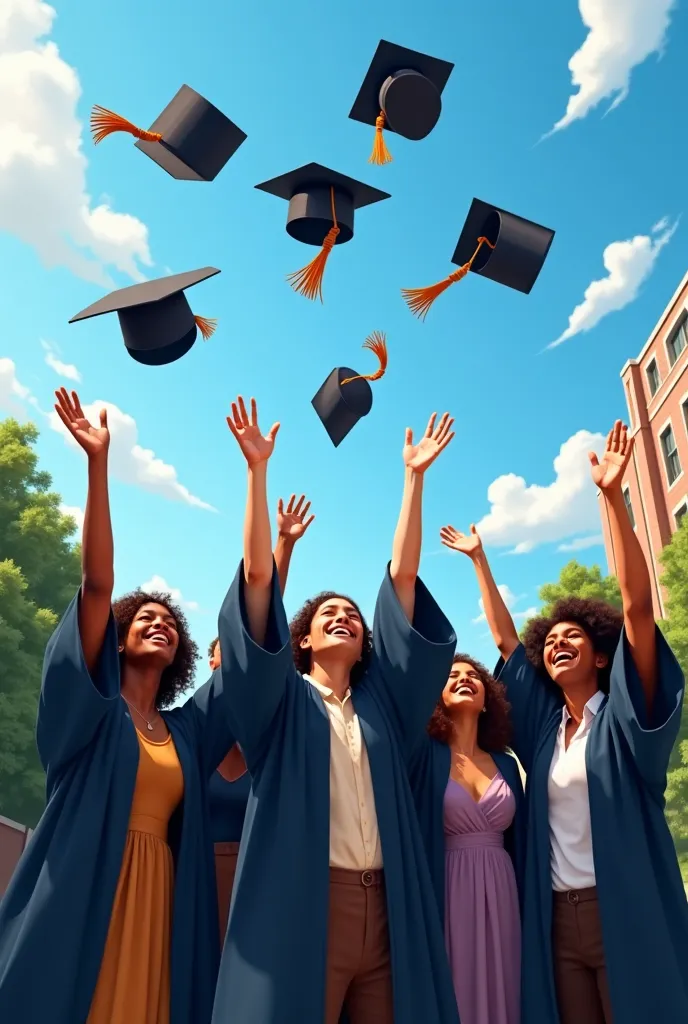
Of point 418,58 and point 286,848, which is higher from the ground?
point 418,58

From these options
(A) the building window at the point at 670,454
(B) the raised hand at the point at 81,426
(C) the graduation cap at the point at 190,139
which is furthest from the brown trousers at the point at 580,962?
(A) the building window at the point at 670,454

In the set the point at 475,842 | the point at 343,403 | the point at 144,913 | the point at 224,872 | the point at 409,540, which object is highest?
the point at 343,403

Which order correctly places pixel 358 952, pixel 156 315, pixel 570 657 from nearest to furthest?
pixel 358 952, pixel 570 657, pixel 156 315

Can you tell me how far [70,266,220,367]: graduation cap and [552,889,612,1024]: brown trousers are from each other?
298 cm

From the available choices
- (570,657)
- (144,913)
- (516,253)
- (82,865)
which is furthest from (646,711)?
(516,253)

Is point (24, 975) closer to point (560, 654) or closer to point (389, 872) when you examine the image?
point (389, 872)

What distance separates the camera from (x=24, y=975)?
8.79 ft

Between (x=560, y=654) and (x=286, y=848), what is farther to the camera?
(x=560, y=654)

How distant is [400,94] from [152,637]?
3.01 m

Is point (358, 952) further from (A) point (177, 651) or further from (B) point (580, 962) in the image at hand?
(A) point (177, 651)

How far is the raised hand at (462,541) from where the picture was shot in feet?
13.9

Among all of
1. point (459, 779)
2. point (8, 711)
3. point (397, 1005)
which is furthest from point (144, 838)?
point (8, 711)

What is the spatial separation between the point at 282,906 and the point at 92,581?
49.7 inches

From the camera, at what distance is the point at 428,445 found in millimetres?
3516
